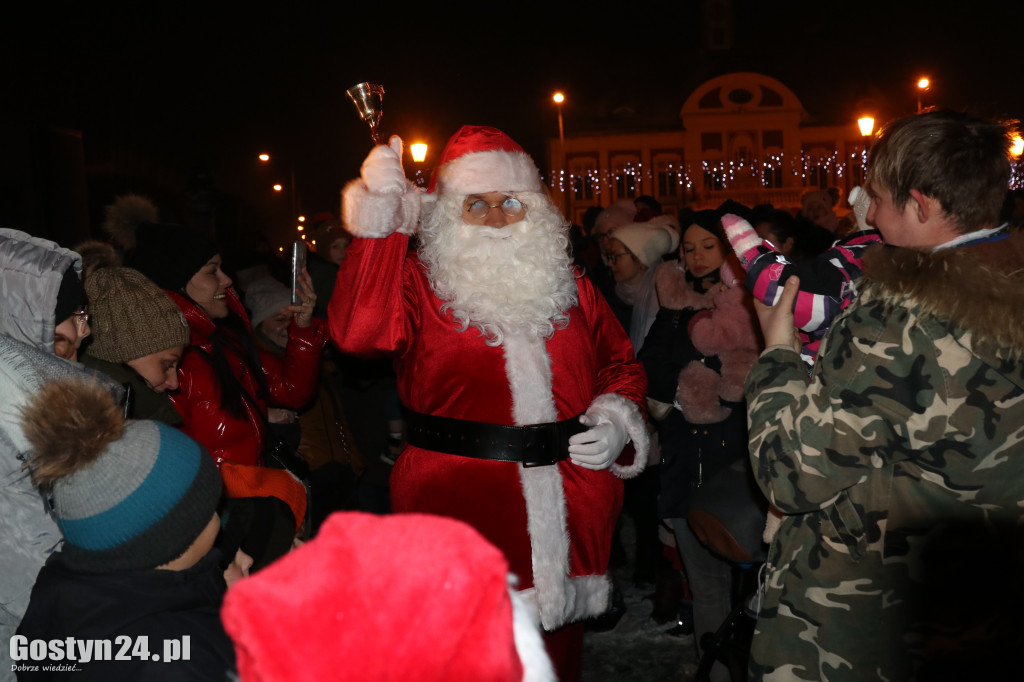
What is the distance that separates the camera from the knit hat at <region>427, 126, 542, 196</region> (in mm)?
3344

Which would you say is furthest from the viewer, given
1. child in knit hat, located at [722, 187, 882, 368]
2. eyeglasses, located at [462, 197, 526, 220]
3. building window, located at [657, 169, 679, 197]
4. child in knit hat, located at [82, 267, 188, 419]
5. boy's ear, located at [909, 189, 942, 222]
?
building window, located at [657, 169, 679, 197]

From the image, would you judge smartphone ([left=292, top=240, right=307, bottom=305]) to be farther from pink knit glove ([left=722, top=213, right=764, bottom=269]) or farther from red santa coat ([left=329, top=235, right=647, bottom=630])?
pink knit glove ([left=722, top=213, right=764, bottom=269])

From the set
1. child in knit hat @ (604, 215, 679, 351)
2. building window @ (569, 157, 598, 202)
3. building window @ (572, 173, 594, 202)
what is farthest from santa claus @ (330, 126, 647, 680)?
building window @ (572, 173, 594, 202)

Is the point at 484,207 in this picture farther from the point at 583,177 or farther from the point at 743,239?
the point at 583,177

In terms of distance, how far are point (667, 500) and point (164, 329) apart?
2454mm

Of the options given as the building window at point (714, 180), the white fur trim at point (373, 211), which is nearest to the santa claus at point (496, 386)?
the white fur trim at point (373, 211)

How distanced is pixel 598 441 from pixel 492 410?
16.3 inches

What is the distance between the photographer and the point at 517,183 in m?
3.41

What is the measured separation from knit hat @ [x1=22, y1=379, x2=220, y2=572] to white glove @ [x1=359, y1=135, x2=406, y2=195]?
4.78ft

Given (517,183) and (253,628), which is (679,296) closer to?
(517,183)

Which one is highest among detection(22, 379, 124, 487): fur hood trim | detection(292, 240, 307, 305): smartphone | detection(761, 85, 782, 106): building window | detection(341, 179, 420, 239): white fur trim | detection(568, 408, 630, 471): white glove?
detection(761, 85, 782, 106): building window

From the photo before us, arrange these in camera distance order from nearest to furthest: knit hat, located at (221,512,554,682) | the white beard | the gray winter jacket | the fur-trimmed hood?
knit hat, located at (221,512,554,682)
the fur-trimmed hood
the gray winter jacket
the white beard

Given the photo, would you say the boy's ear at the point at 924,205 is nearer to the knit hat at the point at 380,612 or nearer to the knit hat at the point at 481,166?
the knit hat at the point at 380,612

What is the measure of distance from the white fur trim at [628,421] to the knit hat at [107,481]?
1.74m
